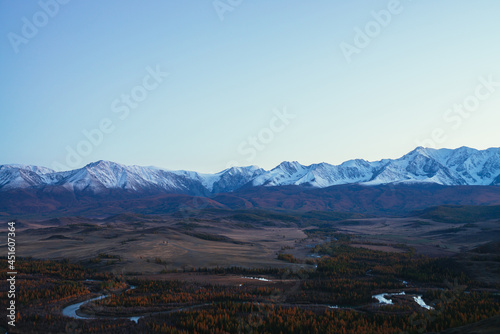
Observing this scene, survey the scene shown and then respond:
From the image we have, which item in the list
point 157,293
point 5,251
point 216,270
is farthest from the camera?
point 5,251

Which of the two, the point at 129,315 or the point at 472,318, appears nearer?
the point at 472,318

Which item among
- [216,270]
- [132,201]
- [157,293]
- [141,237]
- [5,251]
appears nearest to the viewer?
[157,293]

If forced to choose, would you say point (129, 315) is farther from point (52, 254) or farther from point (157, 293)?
point (52, 254)

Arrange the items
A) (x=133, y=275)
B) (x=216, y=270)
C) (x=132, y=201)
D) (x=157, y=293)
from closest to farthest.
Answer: (x=157, y=293), (x=133, y=275), (x=216, y=270), (x=132, y=201)

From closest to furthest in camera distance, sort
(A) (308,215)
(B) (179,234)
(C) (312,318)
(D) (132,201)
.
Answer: (C) (312,318) → (B) (179,234) → (A) (308,215) → (D) (132,201)

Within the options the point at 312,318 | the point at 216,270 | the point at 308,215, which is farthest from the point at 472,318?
the point at 308,215

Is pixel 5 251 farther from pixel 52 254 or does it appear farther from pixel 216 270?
pixel 216 270

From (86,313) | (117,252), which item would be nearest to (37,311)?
(86,313)

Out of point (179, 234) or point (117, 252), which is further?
point (179, 234)
